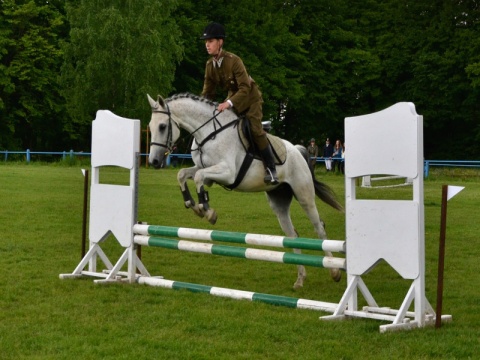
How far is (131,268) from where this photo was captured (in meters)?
8.72

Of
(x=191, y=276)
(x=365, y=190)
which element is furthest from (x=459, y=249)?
(x=365, y=190)

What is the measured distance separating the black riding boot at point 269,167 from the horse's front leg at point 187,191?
0.71m

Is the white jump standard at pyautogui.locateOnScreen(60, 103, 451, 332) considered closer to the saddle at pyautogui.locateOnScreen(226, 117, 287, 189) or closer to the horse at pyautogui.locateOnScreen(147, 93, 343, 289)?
the horse at pyautogui.locateOnScreen(147, 93, 343, 289)

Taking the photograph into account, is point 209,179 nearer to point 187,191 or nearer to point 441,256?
point 187,191

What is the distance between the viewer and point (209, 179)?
8.35 meters

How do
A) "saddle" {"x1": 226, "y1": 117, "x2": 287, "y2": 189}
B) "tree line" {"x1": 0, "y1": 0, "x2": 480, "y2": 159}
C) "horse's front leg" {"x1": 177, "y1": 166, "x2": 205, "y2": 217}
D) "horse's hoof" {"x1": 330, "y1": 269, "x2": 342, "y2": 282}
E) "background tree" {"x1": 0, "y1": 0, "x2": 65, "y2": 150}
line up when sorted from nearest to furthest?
"horse's front leg" {"x1": 177, "y1": 166, "x2": 205, "y2": 217} < "saddle" {"x1": 226, "y1": 117, "x2": 287, "y2": 189} < "horse's hoof" {"x1": 330, "y1": 269, "x2": 342, "y2": 282} < "tree line" {"x1": 0, "y1": 0, "x2": 480, "y2": 159} < "background tree" {"x1": 0, "y1": 0, "x2": 65, "y2": 150}

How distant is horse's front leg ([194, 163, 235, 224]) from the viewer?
809 cm

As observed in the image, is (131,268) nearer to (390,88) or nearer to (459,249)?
(459,249)

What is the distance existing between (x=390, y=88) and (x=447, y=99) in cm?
432

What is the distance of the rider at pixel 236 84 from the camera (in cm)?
842

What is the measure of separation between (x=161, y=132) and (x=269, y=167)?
47.2 inches

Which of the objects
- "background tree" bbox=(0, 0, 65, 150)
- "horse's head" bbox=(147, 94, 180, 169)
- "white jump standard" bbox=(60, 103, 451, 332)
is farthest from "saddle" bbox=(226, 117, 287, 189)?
"background tree" bbox=(0, 0, 65, 150)

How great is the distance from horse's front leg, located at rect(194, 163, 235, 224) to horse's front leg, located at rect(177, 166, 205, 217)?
50mm

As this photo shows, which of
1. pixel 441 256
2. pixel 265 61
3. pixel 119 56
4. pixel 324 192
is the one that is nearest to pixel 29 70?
pixel 119 56
